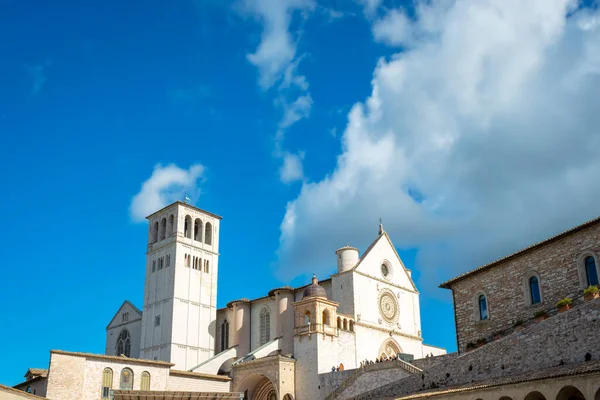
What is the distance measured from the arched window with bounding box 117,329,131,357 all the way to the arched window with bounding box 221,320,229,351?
993 cm

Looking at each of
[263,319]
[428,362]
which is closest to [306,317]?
[263,319]

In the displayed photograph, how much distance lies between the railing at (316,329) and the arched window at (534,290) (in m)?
18.9

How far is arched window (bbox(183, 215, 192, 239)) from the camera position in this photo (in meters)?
64.9

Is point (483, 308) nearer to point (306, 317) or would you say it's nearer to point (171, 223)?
point (306, 317)

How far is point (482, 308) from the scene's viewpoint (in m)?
33.8

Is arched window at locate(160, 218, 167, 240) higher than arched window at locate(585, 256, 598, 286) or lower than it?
higher

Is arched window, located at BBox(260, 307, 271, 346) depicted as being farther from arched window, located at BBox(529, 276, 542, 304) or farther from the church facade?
arched window, located at BBox(529, 276, 542, 304)

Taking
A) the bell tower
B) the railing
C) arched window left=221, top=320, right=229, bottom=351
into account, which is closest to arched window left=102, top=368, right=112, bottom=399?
the railing

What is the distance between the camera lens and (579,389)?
20125 millimetres

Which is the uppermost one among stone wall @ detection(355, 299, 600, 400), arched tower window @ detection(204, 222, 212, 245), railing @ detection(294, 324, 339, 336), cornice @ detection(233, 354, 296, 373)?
arched tower window @ detection(204, 222, 212, 245)

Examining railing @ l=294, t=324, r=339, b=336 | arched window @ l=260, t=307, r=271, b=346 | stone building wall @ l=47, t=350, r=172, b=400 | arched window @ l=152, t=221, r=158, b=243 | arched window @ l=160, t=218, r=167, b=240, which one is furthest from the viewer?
arched window @ l=152, t=221, r=158, b=243

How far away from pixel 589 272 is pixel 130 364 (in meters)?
29.6

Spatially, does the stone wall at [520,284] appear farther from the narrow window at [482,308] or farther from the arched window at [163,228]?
the arched window at [163,228]

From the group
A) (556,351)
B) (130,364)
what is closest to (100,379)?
(130,364)
